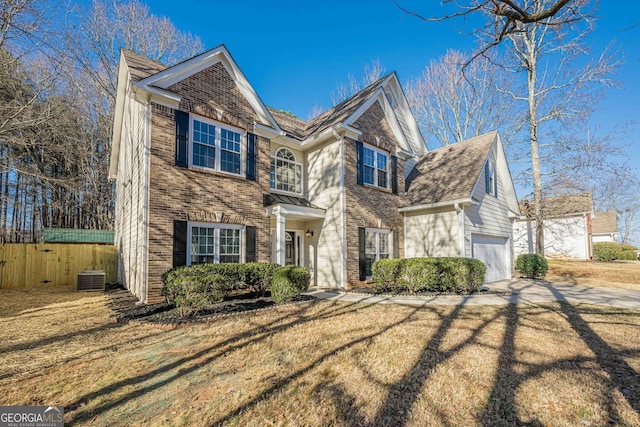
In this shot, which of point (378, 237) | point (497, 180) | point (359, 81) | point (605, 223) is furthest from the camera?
point (605, 223)

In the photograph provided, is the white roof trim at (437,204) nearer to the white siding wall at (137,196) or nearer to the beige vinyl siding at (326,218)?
the beige vinyl siding at (326,218)

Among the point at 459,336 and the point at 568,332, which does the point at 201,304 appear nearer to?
the point at 459,336

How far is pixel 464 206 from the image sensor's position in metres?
11.3

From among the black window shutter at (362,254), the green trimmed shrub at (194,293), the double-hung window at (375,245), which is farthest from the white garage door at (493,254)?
the green trimmed shrub at (194,293)

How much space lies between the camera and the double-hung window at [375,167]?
1200 centimetres

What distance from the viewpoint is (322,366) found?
13.1 feet

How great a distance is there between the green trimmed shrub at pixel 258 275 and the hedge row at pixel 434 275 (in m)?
3.91

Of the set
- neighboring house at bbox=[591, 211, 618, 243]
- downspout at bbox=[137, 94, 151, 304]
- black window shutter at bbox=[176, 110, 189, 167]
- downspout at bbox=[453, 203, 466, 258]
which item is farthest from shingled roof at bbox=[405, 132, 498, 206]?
neighboring house at bbox=[591, 211, 618, 243]

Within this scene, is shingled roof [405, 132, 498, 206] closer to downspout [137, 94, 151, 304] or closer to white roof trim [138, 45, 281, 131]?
white roof trim [138, 45, 281, 131]

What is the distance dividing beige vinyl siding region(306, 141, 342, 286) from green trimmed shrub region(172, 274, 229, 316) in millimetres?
5081

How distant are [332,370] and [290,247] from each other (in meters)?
8.41

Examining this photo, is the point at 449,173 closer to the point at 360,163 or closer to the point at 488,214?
the point at 488,214

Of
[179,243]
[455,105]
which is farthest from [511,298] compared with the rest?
[455,105]

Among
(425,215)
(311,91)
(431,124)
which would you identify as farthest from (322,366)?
(431,124)
